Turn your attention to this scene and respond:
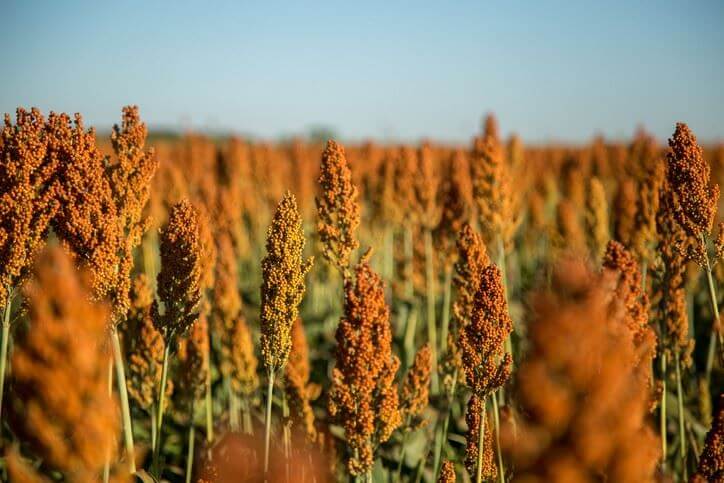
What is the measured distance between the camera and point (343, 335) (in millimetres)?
3025

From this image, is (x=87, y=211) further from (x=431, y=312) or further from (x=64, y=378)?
(x=431, y=312)

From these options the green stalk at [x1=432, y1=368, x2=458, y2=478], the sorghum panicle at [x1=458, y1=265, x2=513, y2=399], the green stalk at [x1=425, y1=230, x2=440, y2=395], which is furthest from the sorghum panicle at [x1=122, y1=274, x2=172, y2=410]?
the green stalk at [x1=425, y1=230, x2=440, y2=395]

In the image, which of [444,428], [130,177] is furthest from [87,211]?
[444,428]

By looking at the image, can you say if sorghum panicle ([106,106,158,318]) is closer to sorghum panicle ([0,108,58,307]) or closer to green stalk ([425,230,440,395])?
sorghum panicle ([0,108,58,307])

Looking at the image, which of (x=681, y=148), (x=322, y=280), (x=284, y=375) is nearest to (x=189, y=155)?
(x=322, y=280)

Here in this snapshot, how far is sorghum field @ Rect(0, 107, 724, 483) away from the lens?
75.7 inches

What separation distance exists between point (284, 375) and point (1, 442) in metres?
2.69

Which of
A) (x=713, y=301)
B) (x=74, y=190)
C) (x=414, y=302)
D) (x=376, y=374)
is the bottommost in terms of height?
(x=414, y=302)

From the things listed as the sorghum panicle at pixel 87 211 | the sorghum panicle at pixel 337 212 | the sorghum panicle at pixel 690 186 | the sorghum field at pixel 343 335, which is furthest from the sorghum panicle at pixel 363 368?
the sorghum panicle at pixel 690 186

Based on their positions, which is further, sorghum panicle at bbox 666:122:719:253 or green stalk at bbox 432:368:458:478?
green stalk at bbox 432:368:458:478

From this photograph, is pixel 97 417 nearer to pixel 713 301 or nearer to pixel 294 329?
pixel 294 329

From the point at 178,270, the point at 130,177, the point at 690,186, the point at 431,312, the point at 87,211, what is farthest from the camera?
the point at 431,312

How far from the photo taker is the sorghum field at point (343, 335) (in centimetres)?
192

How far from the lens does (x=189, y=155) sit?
13961 millimetres
